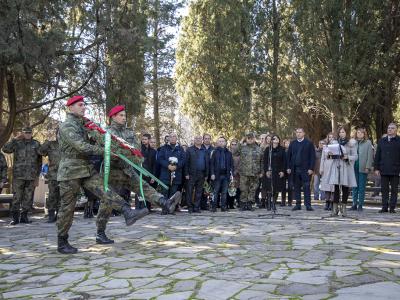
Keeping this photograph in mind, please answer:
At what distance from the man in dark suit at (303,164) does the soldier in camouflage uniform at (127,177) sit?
5.07 m

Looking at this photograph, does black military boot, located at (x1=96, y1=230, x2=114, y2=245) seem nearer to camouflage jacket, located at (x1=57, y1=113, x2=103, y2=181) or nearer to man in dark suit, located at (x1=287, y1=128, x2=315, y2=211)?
camouflage jacket, located at (x1=57, y1=113, x2=103, y2=181)

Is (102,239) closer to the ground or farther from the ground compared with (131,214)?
closer to the ground

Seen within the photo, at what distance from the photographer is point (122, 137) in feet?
21.8

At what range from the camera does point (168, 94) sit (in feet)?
92.3

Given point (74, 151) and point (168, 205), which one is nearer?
point (168, 205)

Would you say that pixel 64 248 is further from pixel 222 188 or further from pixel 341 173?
pixel 222 188

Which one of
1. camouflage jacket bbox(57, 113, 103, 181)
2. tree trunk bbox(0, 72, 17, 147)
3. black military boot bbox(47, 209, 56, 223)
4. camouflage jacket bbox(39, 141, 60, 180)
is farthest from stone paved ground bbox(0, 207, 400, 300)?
tree trunk bbox(0, 72, 17, 147)

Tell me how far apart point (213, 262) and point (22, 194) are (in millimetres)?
5624

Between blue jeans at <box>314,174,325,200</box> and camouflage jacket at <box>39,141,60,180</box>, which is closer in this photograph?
camouflage jacket at <box>39,141,60,180</box>

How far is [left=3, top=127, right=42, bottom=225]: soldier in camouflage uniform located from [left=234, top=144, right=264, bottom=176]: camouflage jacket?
4.68 metres

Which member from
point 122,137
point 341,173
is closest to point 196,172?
point 341,173

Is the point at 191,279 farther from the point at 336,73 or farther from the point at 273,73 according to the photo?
the point at 273,73

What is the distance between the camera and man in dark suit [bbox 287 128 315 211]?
10.6 meters

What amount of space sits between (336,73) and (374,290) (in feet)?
47.4
